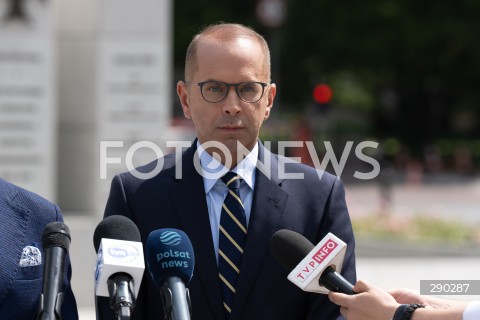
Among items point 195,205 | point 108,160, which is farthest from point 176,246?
point 108,160

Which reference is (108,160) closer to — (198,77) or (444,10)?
(198,77)

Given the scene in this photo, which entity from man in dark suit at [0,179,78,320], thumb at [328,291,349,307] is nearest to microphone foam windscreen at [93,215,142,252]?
man in dark suit at [0,179,78,320]

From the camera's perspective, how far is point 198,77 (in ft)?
11.2

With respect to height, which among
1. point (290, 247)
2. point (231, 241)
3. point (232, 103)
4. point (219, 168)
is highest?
point (232, 103)

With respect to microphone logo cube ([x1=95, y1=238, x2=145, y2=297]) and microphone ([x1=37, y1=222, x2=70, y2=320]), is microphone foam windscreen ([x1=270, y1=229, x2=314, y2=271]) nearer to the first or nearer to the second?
microphone logo cube ([x1=95, y1=238, x2=145, y2=297])

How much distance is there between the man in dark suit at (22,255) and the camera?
2.90 meters

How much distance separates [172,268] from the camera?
2.60m

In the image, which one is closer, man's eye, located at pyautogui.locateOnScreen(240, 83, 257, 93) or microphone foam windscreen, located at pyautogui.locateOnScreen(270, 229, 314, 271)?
microphone foam windscreen, located at pyautogui.locateOnScreen(270, 229, 314, 271)

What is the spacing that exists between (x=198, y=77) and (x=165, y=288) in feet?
3.50

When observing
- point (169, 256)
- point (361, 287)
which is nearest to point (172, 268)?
point (169, 256)

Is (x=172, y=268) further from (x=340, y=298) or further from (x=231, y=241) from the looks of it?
(x=231, y=241)

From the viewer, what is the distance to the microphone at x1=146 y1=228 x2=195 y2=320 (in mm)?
2443

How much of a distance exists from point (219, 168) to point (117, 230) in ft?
2.83

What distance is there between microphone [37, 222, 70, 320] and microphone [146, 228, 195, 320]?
0.25m
